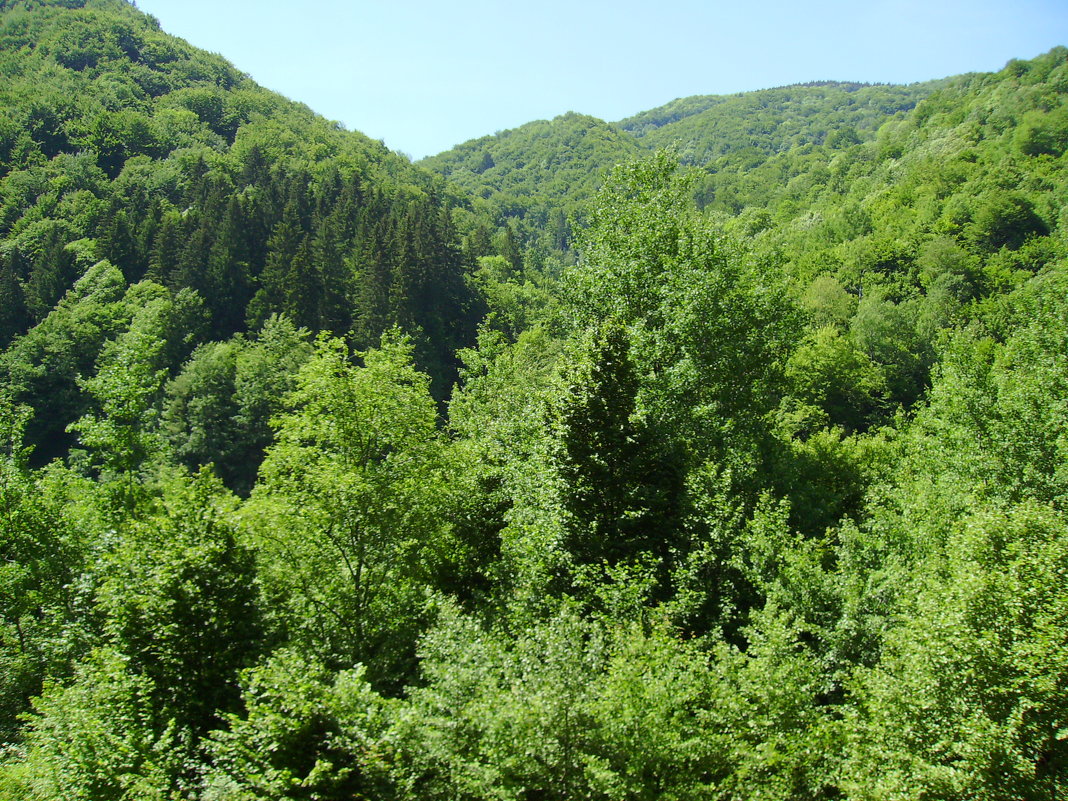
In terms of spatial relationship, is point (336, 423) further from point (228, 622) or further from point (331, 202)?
point (331, 202)

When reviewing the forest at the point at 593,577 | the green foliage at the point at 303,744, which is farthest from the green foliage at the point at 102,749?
the green foliage at the point at 303,744

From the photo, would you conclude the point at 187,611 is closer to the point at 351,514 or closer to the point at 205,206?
the point at 351,514

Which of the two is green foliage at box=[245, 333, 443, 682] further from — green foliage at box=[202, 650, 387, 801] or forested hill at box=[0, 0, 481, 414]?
forested hill at box=[0, 0, 481, 414]

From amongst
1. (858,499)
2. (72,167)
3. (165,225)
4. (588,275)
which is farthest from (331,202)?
(858,499)

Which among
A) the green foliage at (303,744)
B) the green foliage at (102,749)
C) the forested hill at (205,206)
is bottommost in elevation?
the green foliage at (102,749)

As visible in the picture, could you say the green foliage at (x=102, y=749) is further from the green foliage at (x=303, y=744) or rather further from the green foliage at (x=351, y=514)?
the green foliage at (x=351, y=514)

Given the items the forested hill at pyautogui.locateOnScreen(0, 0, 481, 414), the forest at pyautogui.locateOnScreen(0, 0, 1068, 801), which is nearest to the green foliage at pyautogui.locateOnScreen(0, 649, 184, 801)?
the forest at pyautogui.locateOnScreen(0, 0, 1068, 801)

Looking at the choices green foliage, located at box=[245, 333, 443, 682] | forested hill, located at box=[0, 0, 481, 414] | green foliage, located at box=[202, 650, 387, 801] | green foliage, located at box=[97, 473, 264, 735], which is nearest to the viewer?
green foliage, located at box=[202, 650, 387, 801]

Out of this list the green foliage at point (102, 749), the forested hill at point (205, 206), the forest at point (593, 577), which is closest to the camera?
the forest at point (593, 577)

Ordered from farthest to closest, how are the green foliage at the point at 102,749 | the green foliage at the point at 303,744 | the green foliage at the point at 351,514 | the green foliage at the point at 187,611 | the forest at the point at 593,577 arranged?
the green foliage at the point at 351,514 < the green foliage at the point at 187,611 < the green foliage at the point at 102,749 < the green foliage at the point at 303,744 < the forest at the point at 593,577

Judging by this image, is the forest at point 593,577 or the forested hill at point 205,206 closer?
the forest at point 593,577

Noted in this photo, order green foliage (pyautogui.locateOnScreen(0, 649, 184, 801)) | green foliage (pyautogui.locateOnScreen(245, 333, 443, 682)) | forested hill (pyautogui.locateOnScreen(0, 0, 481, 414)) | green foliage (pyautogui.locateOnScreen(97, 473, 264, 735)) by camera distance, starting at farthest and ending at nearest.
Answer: forested hill (pyautogui.locateOnScreen(0, 0, 481, 414)) < green foliage (pyautogui.locateOnScreen(245, 333, 443, 682)) < green foliage (pyautogui.locateOnScreen(97, 473, 264, 735)) < green foliage (pyautogui.locateOnScreen(0, 649, 184, 801))

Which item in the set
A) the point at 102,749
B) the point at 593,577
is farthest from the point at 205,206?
the point at 593,577

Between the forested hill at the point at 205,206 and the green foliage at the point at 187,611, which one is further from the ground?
the forested hill at the point at 205,206
